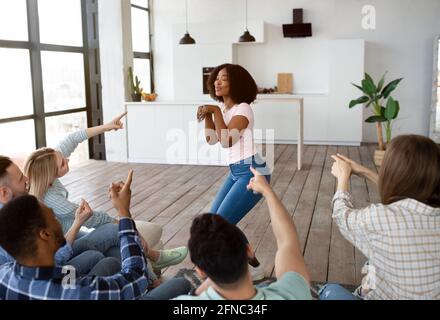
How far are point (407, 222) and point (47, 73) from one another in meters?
5.89

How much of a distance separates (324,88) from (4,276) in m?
8.17

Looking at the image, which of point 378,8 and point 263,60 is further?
point 263,60

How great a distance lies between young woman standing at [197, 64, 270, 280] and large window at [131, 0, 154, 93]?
6627 millimetres

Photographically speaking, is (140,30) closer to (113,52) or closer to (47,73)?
(113,52)

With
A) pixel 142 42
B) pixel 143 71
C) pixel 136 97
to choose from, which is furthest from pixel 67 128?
pixel 142 42

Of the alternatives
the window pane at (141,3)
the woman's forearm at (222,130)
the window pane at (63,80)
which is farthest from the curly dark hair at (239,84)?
the window pane at (141,3)

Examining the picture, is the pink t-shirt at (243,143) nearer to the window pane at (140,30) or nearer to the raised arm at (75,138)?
the raised arm at (75,138)

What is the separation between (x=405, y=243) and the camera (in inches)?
61.5

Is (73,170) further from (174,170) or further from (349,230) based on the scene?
(349,230)

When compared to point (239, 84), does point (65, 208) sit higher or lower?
lower

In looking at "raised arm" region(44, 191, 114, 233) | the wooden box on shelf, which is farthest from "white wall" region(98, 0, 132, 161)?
"raised arm" region(44, 191, 114, 233)

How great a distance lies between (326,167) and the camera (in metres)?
6.67

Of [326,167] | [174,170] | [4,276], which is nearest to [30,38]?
[174,170]

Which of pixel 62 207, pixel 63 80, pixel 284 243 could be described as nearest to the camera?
pixel 284 243
